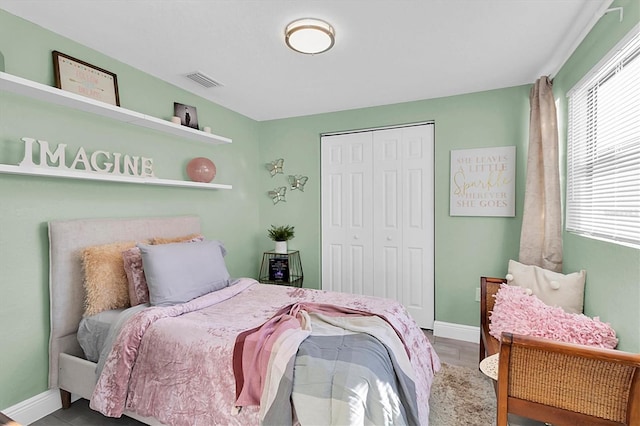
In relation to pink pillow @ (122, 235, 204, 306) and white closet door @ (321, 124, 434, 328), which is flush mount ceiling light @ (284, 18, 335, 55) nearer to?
white closet door @ (321, 124, 434, 328)

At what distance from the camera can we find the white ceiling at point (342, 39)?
1762 mm

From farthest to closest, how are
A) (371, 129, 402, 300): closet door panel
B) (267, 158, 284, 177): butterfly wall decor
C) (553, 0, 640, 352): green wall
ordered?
(267, 158, 284, 177): butterfly wall decor
(371, 129, 402, 300): closet door panel
(553, 0, 640, 352): green wall

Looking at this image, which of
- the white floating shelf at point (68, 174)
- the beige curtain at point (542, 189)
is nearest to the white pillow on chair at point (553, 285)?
the beige curtain at point (542, 189)

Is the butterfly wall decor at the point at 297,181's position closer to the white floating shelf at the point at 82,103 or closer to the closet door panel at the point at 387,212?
the closet door panel at the point at 387,212

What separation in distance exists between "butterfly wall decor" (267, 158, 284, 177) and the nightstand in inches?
41.0

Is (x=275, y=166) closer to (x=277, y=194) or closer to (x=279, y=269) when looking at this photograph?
(x=277, y=194)

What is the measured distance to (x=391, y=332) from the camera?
172 centimetres

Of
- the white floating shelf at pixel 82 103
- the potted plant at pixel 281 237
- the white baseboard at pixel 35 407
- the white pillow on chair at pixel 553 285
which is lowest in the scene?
the white baseboard at pixel 35 407

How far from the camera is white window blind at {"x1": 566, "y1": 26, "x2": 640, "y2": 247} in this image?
1.47m

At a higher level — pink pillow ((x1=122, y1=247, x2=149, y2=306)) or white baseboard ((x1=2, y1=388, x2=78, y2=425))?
pink pillow ((x1=122, y1=247, x2=149, y2=306))

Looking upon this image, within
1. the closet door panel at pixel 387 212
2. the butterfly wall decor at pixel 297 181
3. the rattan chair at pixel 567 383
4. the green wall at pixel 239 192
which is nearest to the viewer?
the rattan chair at pixel 567 383

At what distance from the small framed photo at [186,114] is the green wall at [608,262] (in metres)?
3.10

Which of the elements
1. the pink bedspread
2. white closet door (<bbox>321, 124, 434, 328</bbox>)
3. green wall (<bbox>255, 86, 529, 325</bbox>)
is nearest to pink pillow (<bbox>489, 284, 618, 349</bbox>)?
the pink bedspread

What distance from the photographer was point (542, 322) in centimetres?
179
